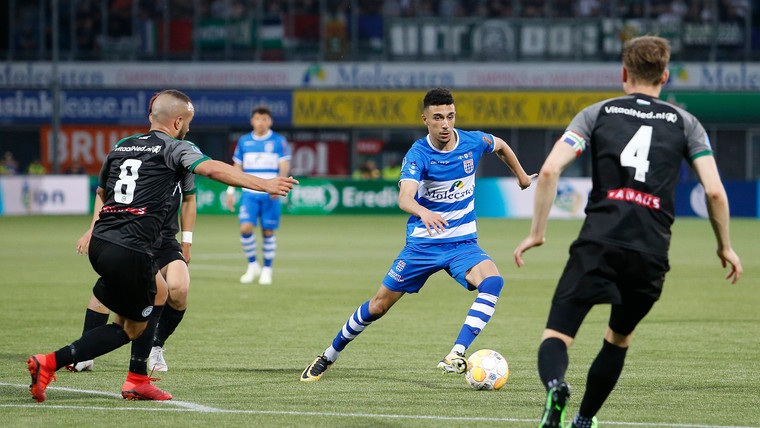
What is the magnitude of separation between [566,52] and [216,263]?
86.7 ft

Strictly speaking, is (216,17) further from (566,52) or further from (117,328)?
(117,328)

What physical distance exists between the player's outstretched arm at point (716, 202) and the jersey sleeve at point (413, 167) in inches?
118

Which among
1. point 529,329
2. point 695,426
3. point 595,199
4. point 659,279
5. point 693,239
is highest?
point 595,199

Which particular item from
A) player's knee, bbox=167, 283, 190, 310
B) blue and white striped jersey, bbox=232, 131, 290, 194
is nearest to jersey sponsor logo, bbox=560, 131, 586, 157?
player's knee, bbox=167, 283, 190, 310

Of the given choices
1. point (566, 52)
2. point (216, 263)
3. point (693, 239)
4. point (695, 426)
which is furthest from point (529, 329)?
point (566, 52)

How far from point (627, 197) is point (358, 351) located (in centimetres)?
491

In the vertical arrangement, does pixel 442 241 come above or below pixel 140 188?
below

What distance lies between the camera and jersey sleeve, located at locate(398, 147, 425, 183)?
8758mm

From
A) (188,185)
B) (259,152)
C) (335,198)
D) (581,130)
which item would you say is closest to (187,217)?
(188,185)

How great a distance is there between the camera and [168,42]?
44.8 meters

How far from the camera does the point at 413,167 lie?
8797mm

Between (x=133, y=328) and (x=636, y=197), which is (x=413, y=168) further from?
(x=636, y=197)

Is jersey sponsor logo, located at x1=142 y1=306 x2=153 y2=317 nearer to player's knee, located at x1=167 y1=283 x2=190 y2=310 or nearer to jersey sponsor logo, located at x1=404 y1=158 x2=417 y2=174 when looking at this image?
player's knee, located at x1=167 y1=283 x2=190 y2=310

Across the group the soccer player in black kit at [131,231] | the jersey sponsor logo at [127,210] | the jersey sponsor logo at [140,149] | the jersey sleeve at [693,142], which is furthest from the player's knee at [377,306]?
the jersey sleeve at [693,142]
